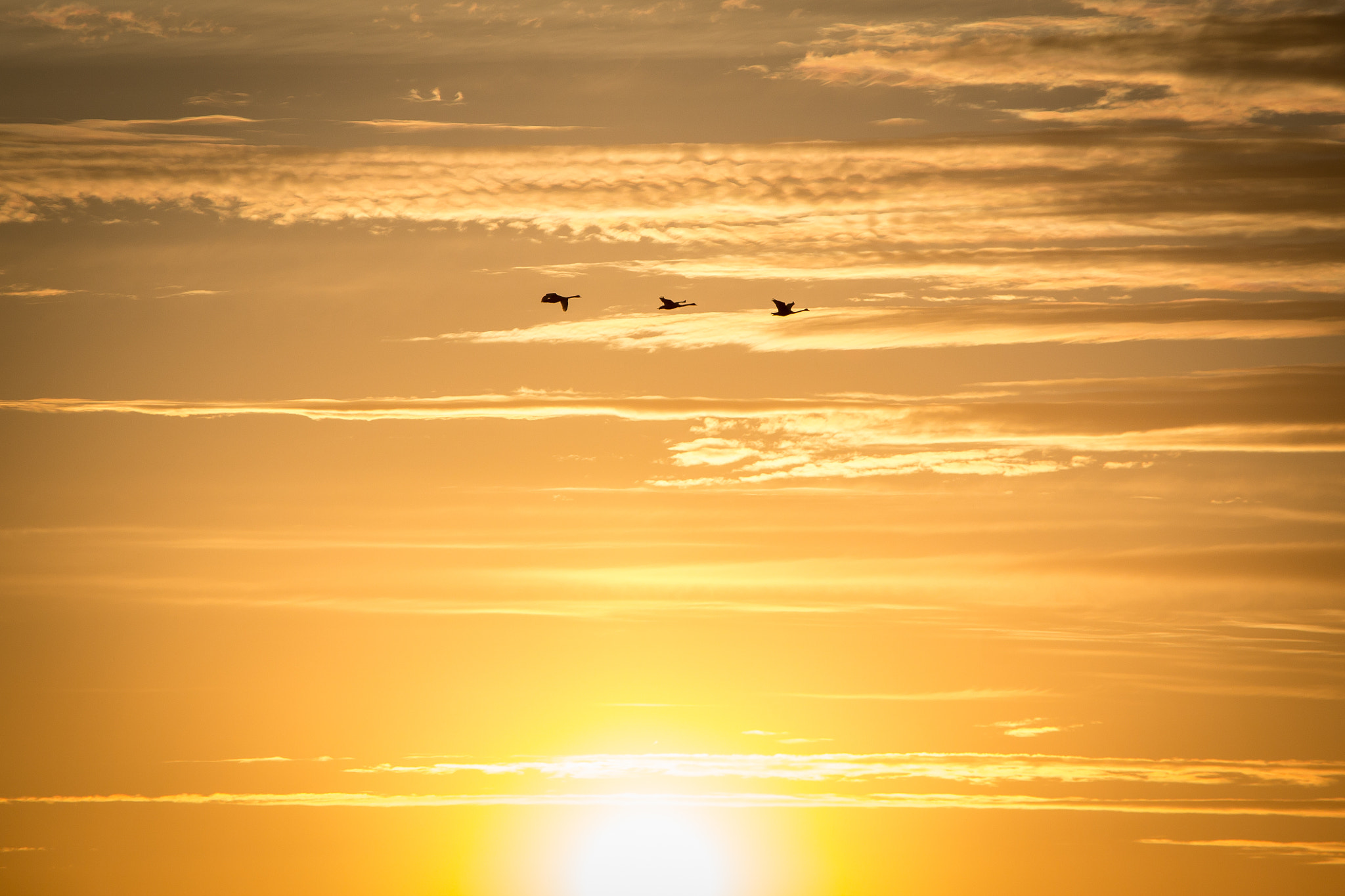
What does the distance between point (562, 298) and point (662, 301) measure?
749cm

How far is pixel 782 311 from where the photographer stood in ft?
268

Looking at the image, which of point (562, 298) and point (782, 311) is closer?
point (562, 298)

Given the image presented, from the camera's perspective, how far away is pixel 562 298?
76000mm

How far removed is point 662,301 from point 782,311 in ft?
32.3

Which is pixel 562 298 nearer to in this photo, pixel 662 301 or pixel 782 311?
pixel 662 301

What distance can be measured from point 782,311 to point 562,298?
56.8 ft

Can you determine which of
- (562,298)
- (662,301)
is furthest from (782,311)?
(562,298)

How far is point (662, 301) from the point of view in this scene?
7825 cm
